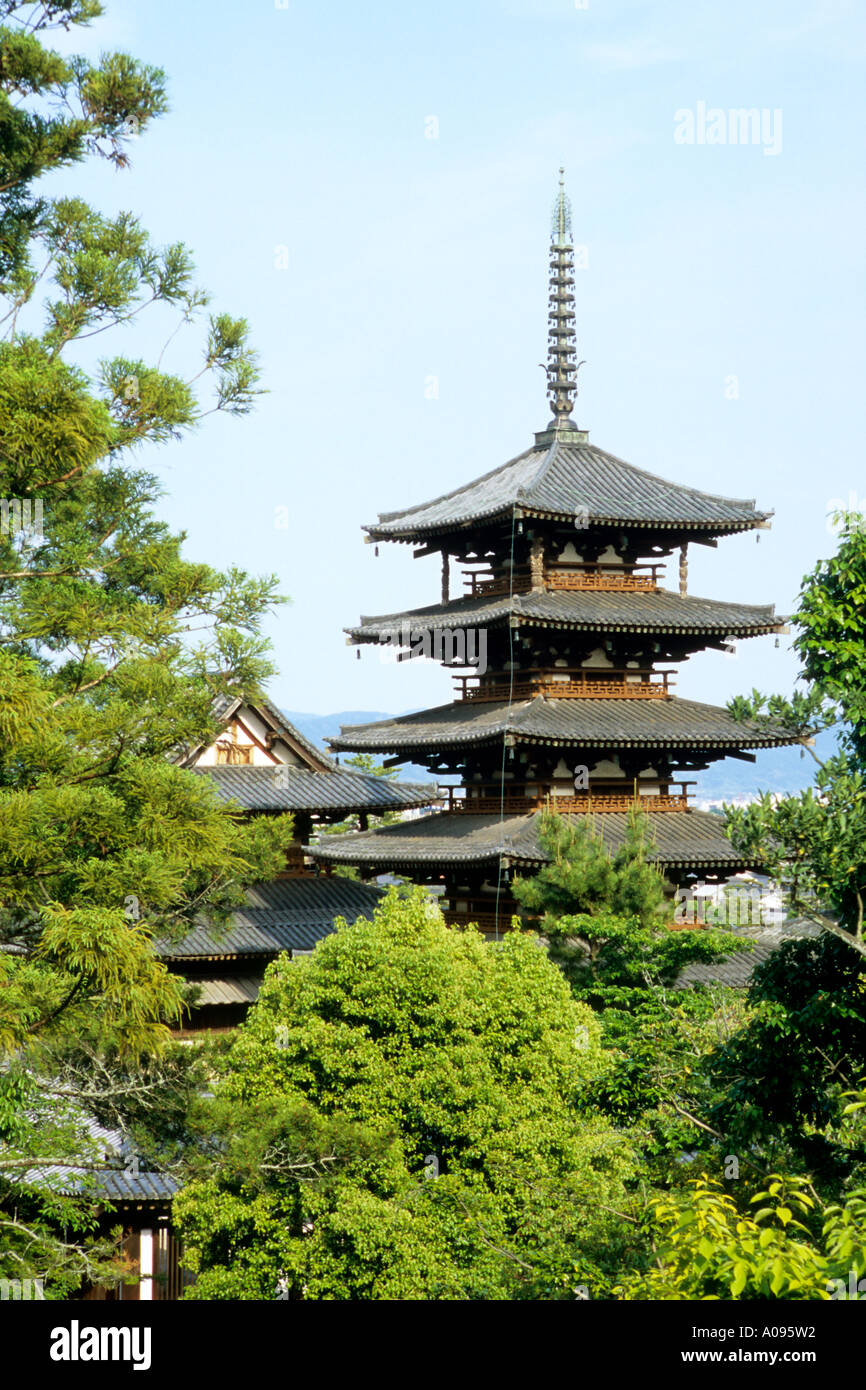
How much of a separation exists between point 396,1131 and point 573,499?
57.6 feet

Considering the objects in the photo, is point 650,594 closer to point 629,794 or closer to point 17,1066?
point 629,794

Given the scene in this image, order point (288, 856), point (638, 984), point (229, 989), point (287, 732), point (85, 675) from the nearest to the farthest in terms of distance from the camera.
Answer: point (85, 675), point (638, 984), point (229, 989), point (287, 732), point (288, 856)

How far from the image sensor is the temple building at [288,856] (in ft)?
95.4

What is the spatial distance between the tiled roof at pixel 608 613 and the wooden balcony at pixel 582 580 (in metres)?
0.17

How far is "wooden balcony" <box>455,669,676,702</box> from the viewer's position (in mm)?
30859

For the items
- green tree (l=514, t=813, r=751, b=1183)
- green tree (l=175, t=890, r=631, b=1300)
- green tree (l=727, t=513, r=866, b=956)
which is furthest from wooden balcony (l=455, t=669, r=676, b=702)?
green tree (l=727, t=513, r=866, b=956)

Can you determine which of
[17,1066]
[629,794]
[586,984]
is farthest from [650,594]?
[17,1066]

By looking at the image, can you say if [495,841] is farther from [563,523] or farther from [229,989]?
[563,523]

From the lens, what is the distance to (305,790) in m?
32.2

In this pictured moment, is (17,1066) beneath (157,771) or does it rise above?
beneath

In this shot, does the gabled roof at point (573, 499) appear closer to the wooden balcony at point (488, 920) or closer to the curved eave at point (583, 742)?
the curved eave at point (583, 742)

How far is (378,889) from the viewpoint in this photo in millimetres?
33188

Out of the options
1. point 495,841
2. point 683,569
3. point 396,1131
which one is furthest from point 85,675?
point 683,569
